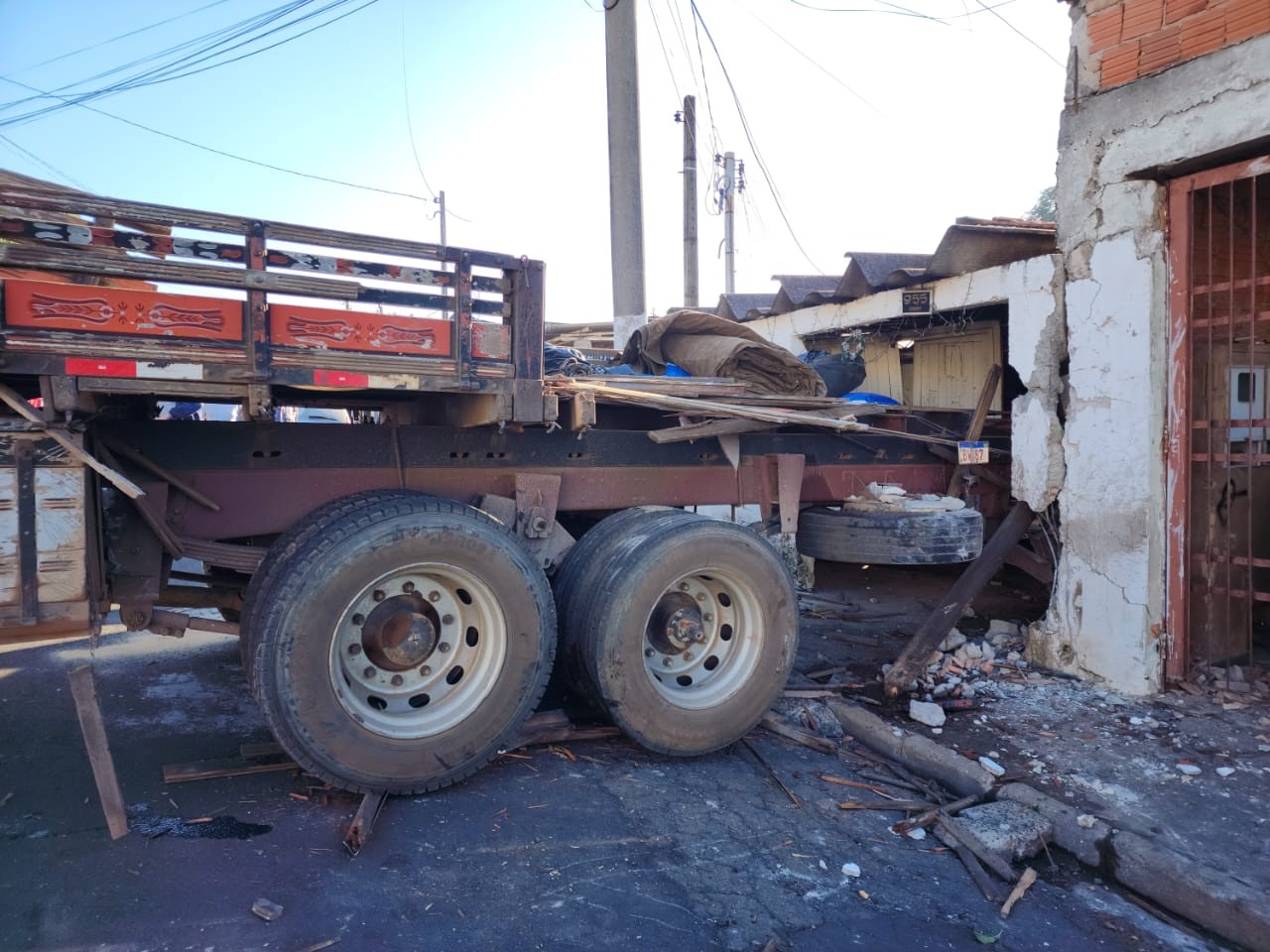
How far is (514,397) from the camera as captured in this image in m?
3.85

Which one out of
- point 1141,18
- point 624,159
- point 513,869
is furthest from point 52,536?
point 624,159

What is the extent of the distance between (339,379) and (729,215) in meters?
21.2

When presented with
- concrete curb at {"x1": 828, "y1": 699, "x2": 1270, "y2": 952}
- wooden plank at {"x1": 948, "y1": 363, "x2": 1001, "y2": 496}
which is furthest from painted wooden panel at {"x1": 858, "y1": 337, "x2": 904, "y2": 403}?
concrete curb at {"x1": 828, "y1": 699, "x2": 1270, "y2": 952}

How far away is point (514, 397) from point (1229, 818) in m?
3.67

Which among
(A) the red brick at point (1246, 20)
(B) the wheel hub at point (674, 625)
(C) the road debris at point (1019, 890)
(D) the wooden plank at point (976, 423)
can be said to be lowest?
(C) the road debris at point (1019, 890)

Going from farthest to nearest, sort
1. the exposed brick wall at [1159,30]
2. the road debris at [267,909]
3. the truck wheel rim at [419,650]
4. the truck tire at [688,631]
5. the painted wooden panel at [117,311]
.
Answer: the exposed brick wall at [1159,30], the truck tire at [688,631], the truck wheel rim at [419,650], the painted wooden panel at [117,311], the road debris at [267,909]

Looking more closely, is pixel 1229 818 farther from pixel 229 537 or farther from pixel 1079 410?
pixel 229 537

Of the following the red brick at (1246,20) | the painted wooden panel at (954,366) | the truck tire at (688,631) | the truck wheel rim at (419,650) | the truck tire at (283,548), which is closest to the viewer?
the truck tire at (283,548)

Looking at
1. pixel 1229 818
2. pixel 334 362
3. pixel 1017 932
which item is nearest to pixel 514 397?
pixel 334 362

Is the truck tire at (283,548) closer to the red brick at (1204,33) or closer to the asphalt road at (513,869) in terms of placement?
the asphalt road at (513,869)

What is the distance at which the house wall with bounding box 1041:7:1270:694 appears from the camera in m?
5.04

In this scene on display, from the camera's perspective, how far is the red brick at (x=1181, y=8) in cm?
489

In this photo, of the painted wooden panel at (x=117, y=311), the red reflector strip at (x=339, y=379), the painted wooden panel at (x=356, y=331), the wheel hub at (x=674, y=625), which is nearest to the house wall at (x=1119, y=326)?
the wheel hub at (x=674, y=625)

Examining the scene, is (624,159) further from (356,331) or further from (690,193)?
(356,331)
